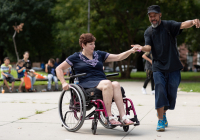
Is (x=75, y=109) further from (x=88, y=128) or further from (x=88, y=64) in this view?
(x=88, y=64)

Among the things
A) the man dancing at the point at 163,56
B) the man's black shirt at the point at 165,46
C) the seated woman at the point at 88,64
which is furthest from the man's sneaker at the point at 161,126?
the seated woman at the point at 88,64

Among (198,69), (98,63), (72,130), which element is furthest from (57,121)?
(198,69)

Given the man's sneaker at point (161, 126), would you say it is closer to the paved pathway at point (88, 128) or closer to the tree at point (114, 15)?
the paved pathway at point (88, 128)

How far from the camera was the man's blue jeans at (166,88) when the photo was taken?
16.7ft

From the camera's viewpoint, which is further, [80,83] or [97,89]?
[80,83]

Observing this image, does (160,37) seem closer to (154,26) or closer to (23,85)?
(154,26)

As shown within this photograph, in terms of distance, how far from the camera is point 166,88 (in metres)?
5.26

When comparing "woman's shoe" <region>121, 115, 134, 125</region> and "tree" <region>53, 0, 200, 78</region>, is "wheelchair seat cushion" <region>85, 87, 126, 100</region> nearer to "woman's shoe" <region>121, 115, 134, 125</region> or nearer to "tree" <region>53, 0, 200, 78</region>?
"woman's shoe" <region>121, 115, 134, 125</region>

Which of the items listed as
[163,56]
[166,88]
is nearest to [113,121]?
[166,88]

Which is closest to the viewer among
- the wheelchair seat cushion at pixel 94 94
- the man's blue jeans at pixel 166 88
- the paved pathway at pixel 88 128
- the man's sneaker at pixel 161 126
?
the paved pathway at pixel 88 128

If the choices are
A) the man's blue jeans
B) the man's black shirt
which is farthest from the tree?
→ the man's blue jeans

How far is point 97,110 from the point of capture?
4.68 m

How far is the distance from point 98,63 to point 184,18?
1790 cm

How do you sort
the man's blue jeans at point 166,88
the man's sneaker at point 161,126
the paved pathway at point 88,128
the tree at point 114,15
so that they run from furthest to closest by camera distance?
the tree at point 114,15
the man's blue jeans at point 166,88
the man's sneaker at point 161,126
the paved pathway at point 88,128
